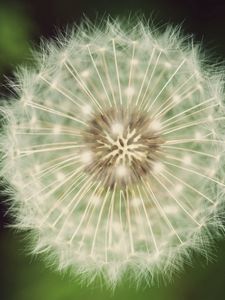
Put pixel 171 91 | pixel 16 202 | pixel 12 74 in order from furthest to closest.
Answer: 1. pixel 12 74
2. pixel 16 202
3. pixel 171 91

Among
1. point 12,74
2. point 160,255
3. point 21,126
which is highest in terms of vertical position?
point 12,74

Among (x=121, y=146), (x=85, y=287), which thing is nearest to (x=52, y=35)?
(x=121, y=146)

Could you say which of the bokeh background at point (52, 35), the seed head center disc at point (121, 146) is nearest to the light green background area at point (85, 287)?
the bokeh background at point (52, 35)

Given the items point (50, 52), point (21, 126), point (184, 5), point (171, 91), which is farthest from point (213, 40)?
point (21, 126)

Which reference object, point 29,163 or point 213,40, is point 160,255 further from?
point 213,40

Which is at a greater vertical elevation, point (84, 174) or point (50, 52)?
point (50, 52)

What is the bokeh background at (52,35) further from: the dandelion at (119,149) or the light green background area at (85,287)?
the dandelion at (119,149)
